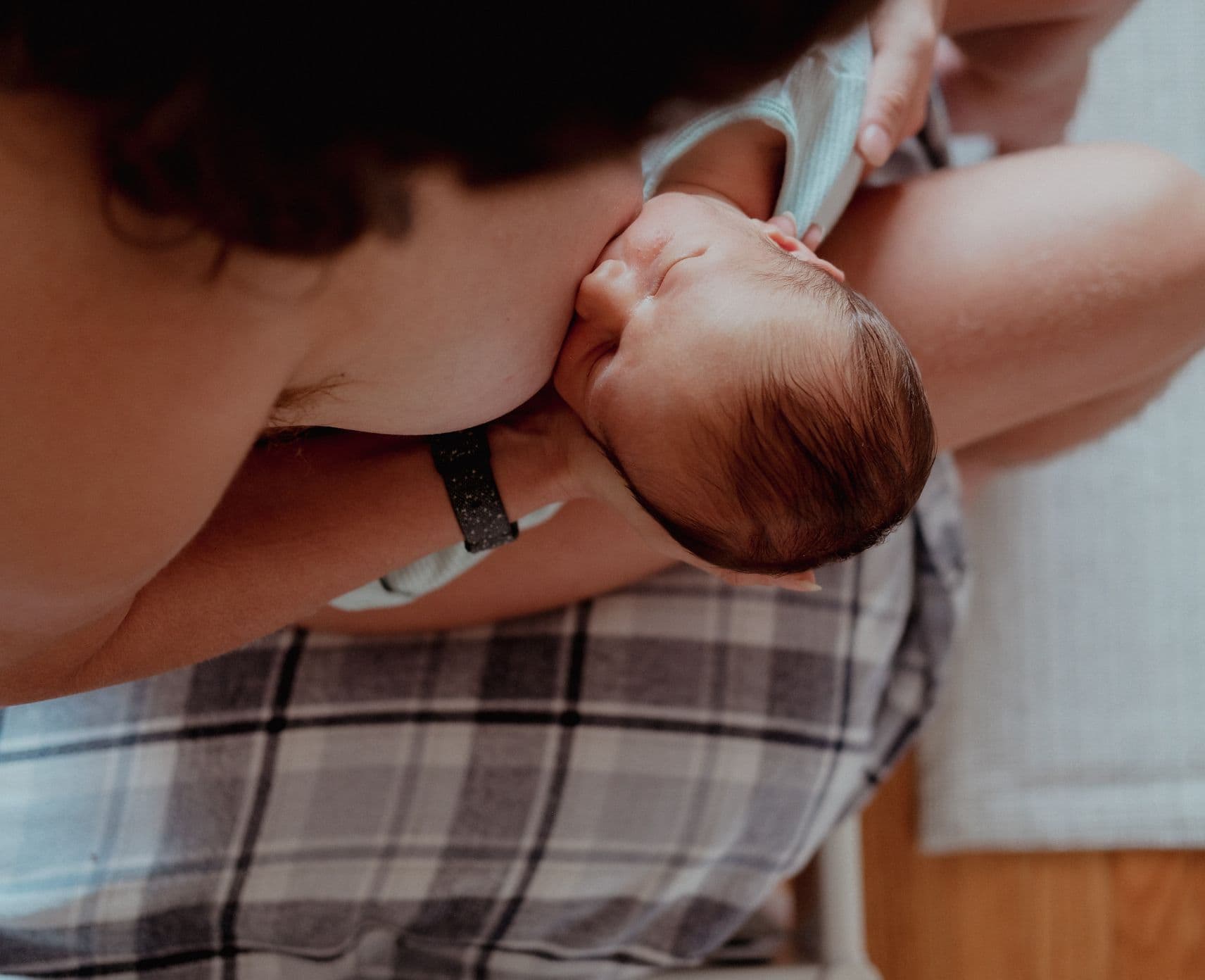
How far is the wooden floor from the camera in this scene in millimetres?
1385

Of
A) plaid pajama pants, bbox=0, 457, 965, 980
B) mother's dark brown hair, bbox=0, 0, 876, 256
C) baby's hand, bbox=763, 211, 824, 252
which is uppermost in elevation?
mother's dark brown hair, bbox=0, 0, 876, 256

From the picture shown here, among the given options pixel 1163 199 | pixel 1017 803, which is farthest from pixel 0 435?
pixel 1017 803

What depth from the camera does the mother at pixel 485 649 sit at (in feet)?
1.93

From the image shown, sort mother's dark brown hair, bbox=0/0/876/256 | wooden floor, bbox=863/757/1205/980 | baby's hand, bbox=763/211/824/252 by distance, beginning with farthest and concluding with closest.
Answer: wooden floor, bbox=863/757/1205/980 < baby's hand, bbox=763/211/824/252 < mother's dark brown hair, bbox=0/0/876/256

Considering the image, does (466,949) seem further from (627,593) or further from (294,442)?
(294,442)

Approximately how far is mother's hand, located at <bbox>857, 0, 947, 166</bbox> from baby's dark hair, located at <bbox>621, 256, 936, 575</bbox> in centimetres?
20

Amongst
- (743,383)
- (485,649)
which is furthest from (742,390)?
(485,649)

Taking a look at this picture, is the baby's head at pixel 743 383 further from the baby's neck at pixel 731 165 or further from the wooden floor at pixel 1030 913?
the wooden floor at pixel 1030 913

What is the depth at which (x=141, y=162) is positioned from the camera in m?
0.39

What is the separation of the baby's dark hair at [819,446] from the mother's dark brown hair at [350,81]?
0.27 metres

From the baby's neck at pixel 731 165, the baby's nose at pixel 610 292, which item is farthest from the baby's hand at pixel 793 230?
the baby's nose at pixel 610 292

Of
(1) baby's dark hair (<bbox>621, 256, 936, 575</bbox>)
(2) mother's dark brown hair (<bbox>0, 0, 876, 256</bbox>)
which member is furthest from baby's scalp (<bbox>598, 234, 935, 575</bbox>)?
(2) mother's dark brown hair (<bbox>0, 0, 876, 256</bbox>)

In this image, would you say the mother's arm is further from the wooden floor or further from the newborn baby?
the wooden floor

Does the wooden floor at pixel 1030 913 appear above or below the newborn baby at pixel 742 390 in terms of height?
below
